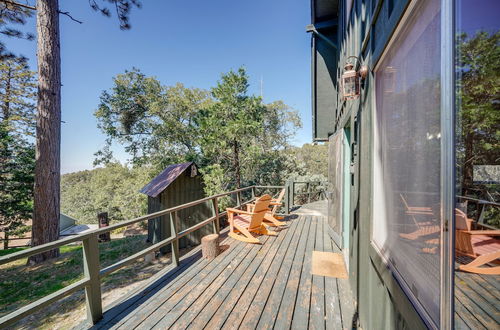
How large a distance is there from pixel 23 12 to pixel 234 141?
7.62 m

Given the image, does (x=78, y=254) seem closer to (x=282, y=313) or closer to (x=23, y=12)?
(x=23, y=12)

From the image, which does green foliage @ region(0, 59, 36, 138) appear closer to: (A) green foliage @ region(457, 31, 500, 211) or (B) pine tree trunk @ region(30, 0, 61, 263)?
(B) pine tree trunk @ region(30, 0, 61, 263)

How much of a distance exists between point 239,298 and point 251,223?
1866mm

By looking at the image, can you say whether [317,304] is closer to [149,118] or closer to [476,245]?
[476,245]

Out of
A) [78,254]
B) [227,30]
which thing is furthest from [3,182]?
[227,30]

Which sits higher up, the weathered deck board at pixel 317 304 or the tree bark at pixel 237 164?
the tree bark at pixel 237 164

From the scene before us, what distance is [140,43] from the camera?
10469 mm

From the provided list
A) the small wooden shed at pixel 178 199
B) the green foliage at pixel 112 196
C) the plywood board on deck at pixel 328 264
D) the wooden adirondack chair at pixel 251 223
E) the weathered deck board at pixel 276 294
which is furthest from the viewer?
the green foliage at pixel 112 196

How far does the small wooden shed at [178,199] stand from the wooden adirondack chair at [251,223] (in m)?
3.00

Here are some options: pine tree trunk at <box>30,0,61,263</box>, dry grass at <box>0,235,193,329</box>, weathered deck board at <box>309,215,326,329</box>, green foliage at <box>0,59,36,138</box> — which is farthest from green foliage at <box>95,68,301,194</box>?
weathered deck board at <box>309,215,326,329</box>

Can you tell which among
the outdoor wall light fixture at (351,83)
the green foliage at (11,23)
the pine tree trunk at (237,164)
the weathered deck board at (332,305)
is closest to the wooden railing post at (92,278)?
the weathered deck board at (332,305)

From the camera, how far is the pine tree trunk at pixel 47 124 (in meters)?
5.49

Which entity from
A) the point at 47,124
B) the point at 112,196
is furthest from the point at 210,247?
the point at 112,196

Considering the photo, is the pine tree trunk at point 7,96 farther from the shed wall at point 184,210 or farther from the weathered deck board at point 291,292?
the weathered deck board at point 291,292
